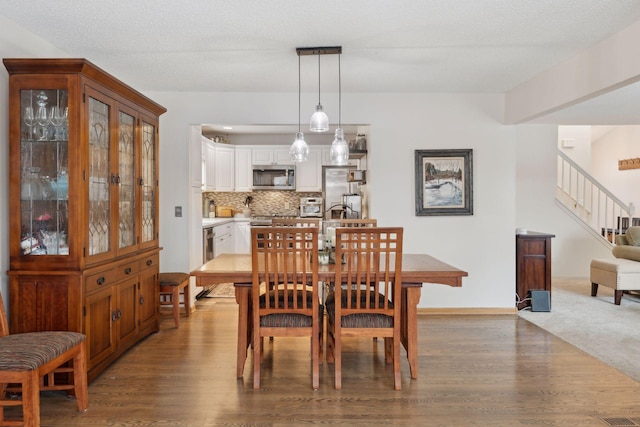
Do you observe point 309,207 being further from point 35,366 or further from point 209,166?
point 35,366

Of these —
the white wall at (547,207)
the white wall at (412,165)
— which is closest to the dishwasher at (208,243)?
the white wall at (412,165)

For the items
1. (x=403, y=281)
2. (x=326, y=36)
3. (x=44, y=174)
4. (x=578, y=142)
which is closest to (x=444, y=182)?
(x=403, y=281)

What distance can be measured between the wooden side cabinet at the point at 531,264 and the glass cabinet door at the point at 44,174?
448 cm

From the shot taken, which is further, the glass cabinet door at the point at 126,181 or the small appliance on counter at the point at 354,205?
the small appliance on counter at the point at 354,205

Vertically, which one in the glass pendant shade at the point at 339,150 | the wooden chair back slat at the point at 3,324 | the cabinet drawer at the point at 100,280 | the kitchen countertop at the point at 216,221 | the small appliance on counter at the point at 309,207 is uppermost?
the glass pendant shade at the point at 339,150

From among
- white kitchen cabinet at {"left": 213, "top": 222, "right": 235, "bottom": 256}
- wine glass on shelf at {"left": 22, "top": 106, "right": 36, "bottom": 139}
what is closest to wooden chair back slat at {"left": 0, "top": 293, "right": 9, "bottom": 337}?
wine glass on shelf at {"left": 22, "top": 106, "right": 36, "bottom": 139}

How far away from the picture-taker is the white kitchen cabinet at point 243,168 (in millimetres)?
7676

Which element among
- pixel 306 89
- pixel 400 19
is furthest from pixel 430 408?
pixel 306 89

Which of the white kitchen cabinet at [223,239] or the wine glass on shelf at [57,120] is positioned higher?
the wine glass on shelf at [57,120]

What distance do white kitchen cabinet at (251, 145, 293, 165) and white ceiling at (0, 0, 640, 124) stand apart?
327cm

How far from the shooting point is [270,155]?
7.70 meters

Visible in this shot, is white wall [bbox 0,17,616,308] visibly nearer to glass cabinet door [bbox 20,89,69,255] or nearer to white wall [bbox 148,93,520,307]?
white wall [bbox 148,93,520,307]

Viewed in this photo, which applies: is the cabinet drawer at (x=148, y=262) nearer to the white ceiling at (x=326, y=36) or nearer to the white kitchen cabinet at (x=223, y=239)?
the white ceiling at (x=326, y=36)

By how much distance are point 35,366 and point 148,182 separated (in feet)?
6.68
